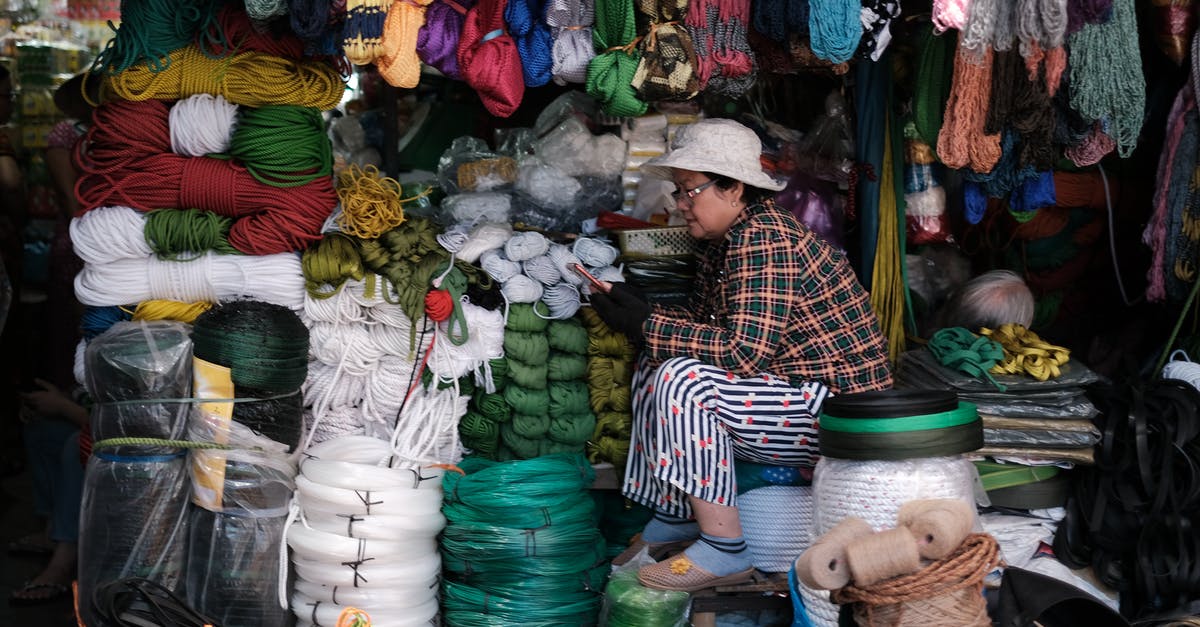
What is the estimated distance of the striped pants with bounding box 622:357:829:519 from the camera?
3.36 meters

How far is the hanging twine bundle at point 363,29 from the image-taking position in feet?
11.3

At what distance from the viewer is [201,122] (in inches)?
143

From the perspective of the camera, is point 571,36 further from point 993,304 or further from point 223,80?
point 993,304

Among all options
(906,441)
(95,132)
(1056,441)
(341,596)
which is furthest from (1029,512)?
(95,132)

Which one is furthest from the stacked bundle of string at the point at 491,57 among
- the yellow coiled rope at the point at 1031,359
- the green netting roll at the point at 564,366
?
the yellow coiled rope at the point at 1031,359

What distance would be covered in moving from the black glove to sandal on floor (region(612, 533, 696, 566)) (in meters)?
0.65

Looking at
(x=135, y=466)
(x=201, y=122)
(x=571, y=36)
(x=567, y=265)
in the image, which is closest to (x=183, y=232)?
(x=201, y=122)

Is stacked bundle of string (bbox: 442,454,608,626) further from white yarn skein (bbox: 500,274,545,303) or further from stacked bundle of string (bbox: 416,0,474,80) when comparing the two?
stacked bundle of string (bbox: 416,0,474,80)

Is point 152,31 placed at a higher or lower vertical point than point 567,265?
higher

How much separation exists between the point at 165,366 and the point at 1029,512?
2732 millimetres

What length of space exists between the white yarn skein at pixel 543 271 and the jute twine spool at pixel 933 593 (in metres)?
1.94

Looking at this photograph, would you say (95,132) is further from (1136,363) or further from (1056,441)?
(1136,363)

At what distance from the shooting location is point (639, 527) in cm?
404

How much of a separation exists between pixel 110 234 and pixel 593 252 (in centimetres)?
154
